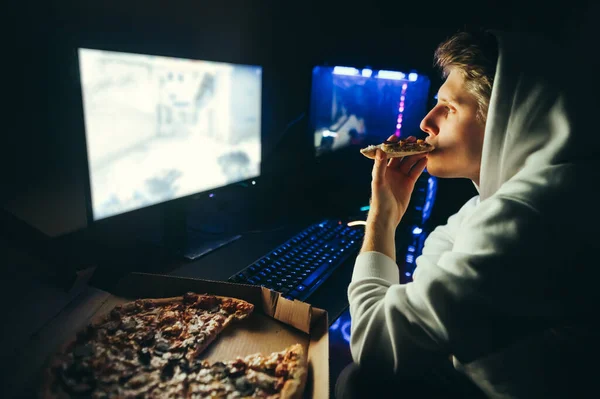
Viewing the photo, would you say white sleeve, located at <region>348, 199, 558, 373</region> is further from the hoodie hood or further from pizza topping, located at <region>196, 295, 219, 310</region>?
pizza topping, located at <region>196, 295, 219, 310</region>

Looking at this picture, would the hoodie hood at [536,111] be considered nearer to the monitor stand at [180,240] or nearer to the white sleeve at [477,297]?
the white sleeve at [477,297]

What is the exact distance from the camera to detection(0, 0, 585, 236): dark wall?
1.05 meters

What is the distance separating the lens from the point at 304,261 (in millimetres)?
1181

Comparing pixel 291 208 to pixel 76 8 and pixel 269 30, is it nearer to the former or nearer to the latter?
pixel 269 30

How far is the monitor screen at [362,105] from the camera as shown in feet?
5.78

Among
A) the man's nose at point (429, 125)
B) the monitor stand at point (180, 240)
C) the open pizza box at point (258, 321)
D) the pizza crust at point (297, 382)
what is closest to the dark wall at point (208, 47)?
the monitor stand at point (180, 240)

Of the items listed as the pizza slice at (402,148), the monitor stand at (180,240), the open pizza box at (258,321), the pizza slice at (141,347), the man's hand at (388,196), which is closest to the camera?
the pizza slice at (141,347)

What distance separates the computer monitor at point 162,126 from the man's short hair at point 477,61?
73 centimetres

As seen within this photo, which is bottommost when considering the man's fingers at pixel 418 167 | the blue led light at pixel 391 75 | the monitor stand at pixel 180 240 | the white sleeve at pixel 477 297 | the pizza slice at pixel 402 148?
the monitor stand at pixel 180 240

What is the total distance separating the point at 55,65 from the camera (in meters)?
1.10

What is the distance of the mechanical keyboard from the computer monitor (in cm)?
36

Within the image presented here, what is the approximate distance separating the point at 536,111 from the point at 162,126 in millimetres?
964

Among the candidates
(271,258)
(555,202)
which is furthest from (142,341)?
(555,202)

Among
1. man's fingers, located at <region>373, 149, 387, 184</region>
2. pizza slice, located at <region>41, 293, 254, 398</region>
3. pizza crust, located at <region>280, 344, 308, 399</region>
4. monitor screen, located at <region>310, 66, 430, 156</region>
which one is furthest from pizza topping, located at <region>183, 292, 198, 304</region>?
monitor screen, located at <region>310, 66, 430, 156</region>
